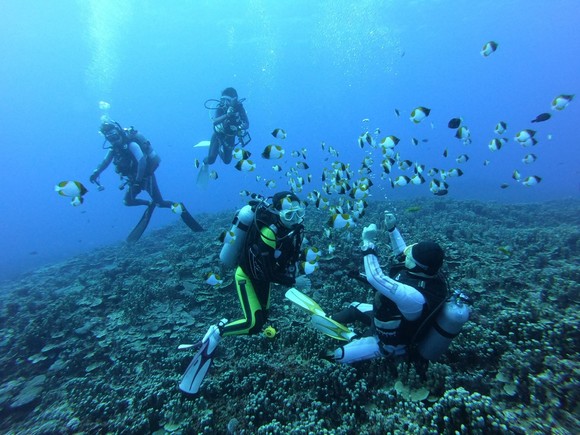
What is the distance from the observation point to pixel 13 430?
4.89m

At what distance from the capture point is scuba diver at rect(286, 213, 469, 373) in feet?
11.8

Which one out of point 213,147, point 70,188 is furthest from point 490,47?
point 70,188

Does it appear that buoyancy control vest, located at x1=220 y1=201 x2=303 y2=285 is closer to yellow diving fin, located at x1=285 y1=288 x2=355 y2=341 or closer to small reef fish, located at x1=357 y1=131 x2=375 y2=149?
yellow diving fin, located at x1=285 y1=288 x2=355 y2=341

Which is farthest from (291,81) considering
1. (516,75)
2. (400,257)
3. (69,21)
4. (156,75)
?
(400,257)

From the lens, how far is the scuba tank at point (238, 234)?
4773 mm

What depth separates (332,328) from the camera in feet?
15.7

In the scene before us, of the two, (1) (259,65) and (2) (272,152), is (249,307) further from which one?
(1) (259,65)

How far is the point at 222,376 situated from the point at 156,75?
128757 mm

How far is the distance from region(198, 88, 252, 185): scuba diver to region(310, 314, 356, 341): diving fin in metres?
10.2

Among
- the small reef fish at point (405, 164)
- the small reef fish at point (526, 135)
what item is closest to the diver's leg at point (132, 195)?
the small reef fish at point (405, 164)

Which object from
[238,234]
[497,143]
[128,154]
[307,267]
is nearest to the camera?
[238,234]

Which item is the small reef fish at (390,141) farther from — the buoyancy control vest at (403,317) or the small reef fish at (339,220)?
the buoyancy control vest at (403,317)

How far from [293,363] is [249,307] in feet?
3.86

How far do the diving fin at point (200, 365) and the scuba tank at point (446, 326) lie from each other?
321cm
